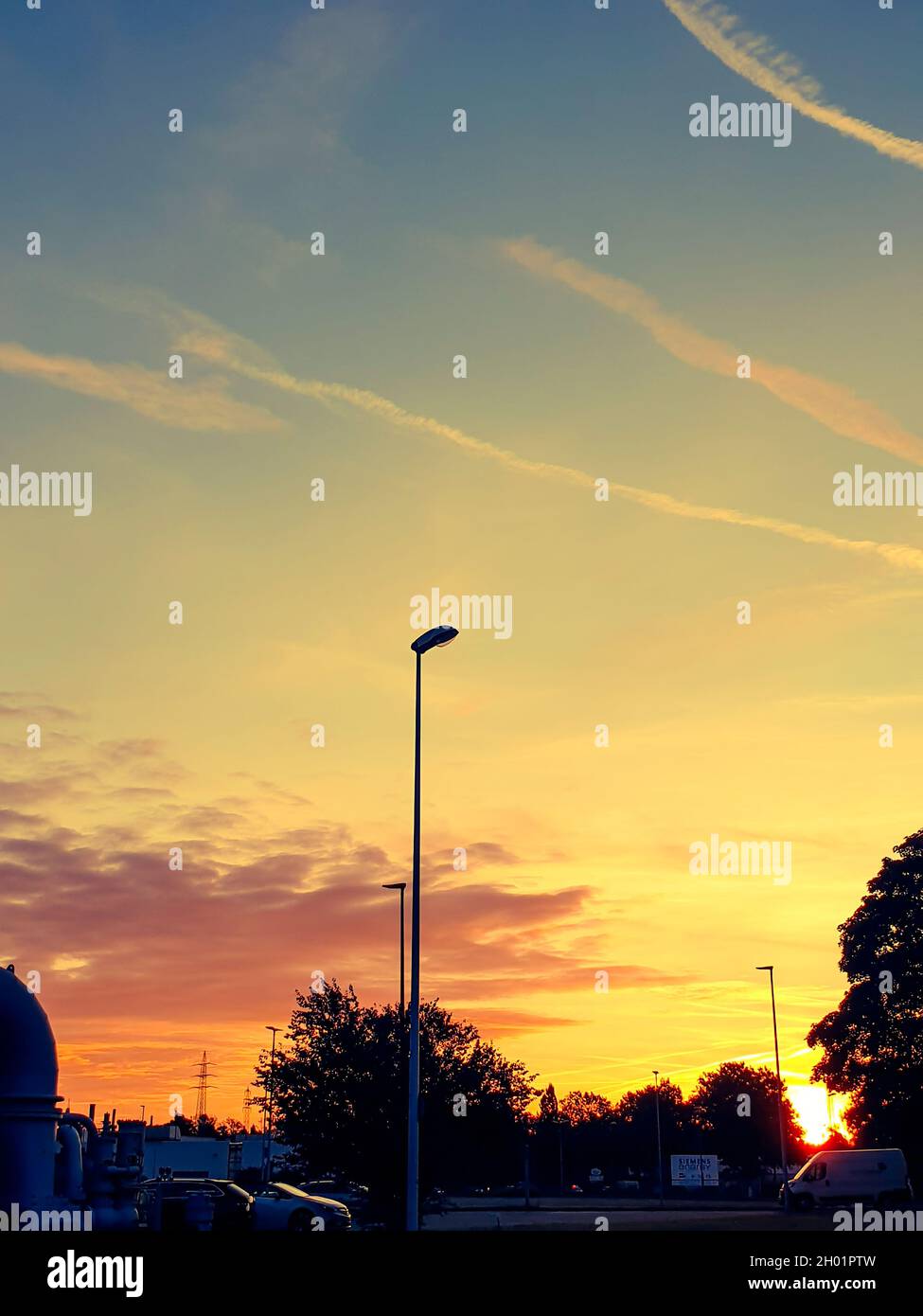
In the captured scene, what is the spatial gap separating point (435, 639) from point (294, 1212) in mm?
19449

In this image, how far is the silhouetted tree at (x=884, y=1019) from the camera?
61438 mm

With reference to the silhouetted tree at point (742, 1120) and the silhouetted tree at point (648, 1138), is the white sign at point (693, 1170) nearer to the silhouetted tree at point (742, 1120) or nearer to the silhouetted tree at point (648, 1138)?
the silhouetted tree at point (742, 1120)

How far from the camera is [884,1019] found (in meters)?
62.8

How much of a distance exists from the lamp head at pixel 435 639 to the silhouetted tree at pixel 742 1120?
113782 millimetres

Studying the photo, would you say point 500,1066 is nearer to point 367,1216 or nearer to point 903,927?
point 367,1216

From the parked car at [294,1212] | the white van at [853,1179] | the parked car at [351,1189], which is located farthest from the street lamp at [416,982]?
the white van at [853,1179]

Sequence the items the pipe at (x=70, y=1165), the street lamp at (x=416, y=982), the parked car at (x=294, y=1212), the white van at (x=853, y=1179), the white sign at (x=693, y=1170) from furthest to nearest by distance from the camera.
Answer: the white sign at (x=693, y=1170) → the white van at (x=853, y=1179) → the parked car at (x=294, y=1212) → the street lamp at (x=416, y=982) → the pipe at (x=70, y=1165)

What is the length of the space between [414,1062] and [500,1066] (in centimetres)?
1517

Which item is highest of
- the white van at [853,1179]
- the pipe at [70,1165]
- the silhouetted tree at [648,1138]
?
the pipe at [70,1165]

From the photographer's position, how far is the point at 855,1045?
63438mm

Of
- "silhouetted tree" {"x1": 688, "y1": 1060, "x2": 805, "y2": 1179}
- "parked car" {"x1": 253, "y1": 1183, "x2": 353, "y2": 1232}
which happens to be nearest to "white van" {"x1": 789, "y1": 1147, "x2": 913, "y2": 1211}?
"parked car" {"x1": 253, "y1": 1183, "x2": 353, "y2": 1232}

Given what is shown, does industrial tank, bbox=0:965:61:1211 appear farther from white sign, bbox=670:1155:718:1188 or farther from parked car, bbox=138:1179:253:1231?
white sign, bbox=670:1155:718:1188

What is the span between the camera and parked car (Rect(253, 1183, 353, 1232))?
38156 mm
